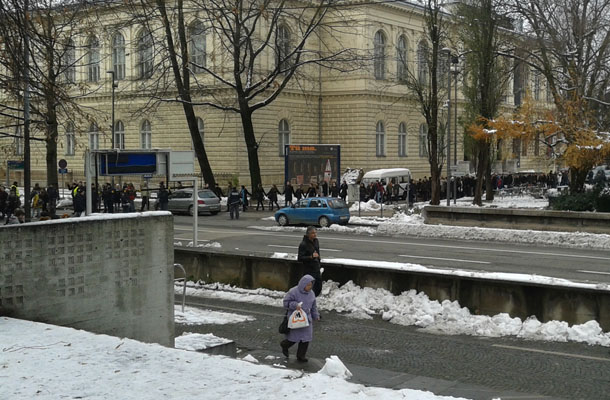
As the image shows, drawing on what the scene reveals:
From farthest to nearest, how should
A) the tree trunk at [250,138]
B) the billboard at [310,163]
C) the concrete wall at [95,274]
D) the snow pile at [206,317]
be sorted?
1. the tree trunk at [250,138]
2. the billboard at [310,163]
3. the snow pile at [206,317]
4. the concrete wall at [95,274]

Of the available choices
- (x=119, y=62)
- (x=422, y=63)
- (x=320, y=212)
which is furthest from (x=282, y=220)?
(x=119, y=62)

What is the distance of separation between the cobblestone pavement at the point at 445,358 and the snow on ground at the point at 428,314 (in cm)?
31

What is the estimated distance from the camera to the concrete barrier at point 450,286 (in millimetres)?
13812

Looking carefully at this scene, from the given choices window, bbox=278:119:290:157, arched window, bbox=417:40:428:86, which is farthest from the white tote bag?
window, bbox=278:119:290:157

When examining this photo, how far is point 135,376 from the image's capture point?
26.5 feet

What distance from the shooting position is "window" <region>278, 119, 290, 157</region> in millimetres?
59062

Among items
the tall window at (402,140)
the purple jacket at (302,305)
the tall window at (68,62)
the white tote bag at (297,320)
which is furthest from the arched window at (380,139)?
the white tote bag at (297,320)

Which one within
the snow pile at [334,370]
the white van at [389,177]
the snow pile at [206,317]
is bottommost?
Result: the snow pile at [206,317]

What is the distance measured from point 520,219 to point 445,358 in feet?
65.9

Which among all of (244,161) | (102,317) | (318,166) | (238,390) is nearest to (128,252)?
(102,317)

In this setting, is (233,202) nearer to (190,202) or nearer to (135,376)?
(190,202)

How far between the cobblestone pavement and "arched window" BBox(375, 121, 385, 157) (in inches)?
1926

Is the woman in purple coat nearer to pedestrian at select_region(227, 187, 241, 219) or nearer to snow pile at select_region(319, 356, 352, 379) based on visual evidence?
snow pile at select_region(319, 356, 352, 379)

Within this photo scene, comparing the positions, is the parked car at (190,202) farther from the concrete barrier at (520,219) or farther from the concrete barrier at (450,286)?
the concrete barrier at (450,286)
